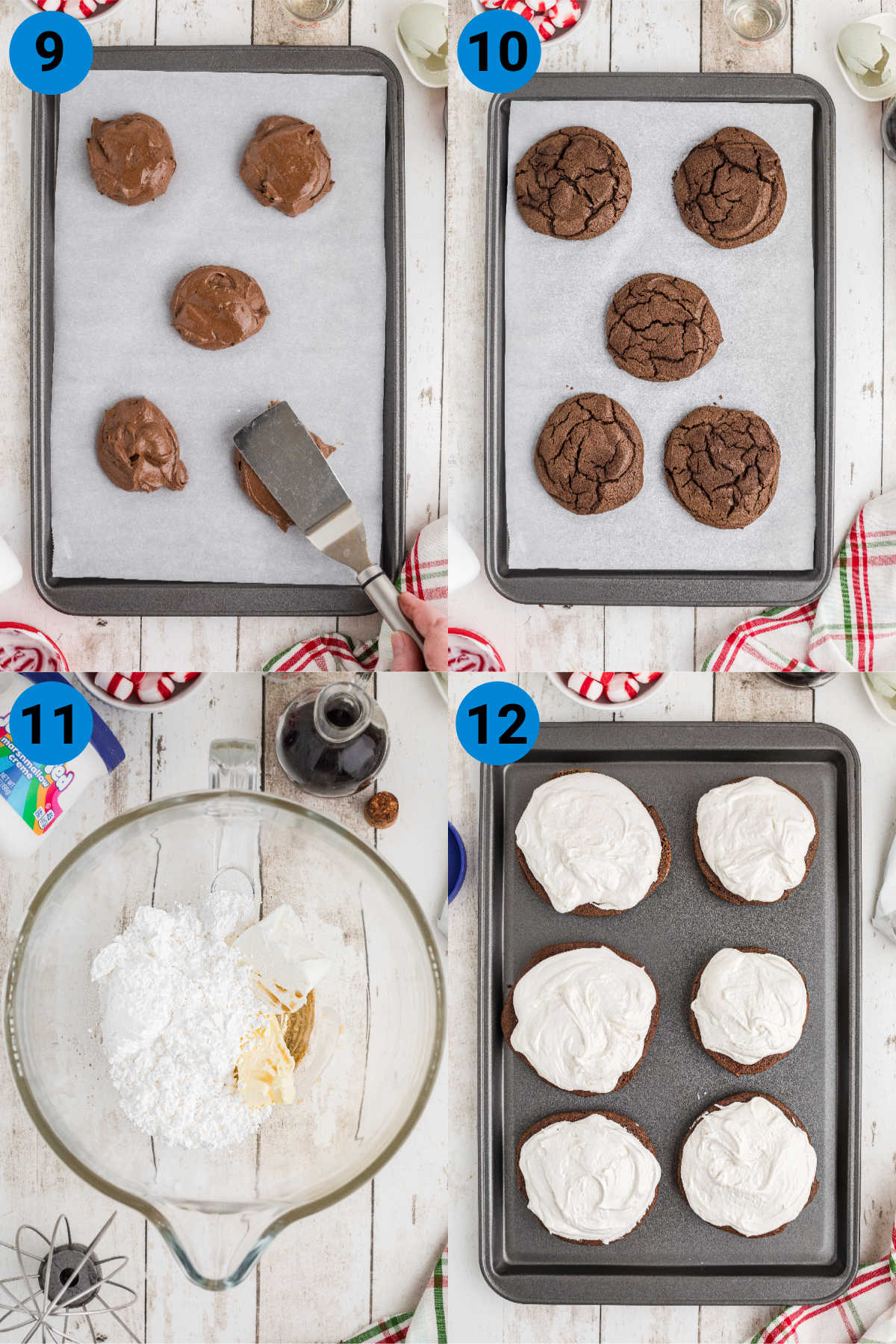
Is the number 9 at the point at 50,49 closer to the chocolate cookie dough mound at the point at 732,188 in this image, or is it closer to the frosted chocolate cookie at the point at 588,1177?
the chocolate cookie dough mound at the point at 732,188

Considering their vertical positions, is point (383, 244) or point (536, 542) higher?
point (383, 244)

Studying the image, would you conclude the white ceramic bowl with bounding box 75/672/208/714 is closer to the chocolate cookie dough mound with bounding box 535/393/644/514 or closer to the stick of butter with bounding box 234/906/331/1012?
the stick of butter with bounding box 234/906/331/1012

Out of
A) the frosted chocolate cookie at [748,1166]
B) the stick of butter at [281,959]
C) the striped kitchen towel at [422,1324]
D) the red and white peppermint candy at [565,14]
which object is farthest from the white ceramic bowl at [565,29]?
the striped kitchen towel at [422,1324]

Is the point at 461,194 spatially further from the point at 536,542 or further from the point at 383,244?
the point at 536,542

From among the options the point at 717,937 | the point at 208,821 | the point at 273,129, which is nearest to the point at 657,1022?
the point at 717,937

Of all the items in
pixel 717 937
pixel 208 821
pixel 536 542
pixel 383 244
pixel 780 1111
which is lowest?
pixel 780 1111

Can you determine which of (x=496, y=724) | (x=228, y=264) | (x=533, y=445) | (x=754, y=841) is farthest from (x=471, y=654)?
(x=228, y=264)
